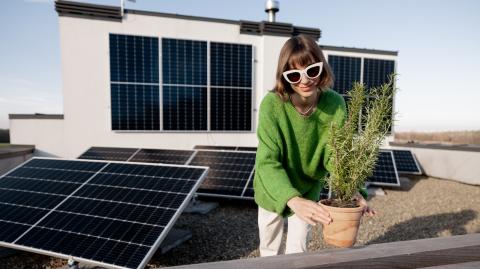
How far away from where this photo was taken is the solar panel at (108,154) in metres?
7.86

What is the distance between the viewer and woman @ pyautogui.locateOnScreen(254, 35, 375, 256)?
1497 mm

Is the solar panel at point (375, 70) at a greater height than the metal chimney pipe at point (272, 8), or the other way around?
the metal chimney pipe at point (272, 8)

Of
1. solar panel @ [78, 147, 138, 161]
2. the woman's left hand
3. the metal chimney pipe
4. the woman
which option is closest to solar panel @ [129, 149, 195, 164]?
solar panel @ [78, 147, 138, 161]

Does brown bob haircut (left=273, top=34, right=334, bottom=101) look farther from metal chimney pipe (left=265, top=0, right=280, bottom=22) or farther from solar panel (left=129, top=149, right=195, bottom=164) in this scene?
metal chimney pipe (left=265, top=0, right=280, bottom=22)

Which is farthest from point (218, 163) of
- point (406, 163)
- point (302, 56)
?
point (406, 163)

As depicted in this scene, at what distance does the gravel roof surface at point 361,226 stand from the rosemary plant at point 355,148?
128 inches

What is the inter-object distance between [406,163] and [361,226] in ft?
17.5

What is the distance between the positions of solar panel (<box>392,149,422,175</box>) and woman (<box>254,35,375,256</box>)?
847 cm

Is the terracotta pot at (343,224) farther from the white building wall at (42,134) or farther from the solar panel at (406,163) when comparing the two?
the white building wall at (42,134)

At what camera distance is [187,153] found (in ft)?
25.3

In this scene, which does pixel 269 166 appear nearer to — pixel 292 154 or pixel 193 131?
pixel 292 154

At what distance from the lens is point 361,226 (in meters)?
5.33

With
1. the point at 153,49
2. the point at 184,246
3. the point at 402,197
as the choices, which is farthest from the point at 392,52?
the point at 184,246

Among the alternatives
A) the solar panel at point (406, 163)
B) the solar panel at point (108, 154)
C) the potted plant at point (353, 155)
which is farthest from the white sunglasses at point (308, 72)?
the solar panel at point (406, 163)
